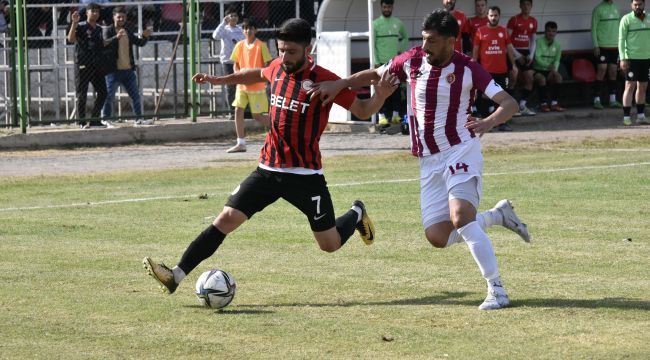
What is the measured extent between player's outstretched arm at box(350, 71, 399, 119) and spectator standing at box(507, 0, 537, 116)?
16.1m

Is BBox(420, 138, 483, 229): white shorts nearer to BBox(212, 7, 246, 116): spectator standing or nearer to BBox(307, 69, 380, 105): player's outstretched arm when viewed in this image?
BBox(307, 69, 380, 105): player's outstretched arm

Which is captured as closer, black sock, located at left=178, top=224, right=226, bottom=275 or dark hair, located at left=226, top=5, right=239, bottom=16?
black sock, located at left=178, top=224, right=226, bottom=275

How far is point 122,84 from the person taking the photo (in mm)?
22516

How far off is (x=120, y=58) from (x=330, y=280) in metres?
13.3

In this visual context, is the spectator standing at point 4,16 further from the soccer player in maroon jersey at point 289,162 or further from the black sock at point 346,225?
→ the soccer player in maroon jersey at point 289,162

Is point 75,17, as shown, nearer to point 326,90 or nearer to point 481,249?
point 326,90

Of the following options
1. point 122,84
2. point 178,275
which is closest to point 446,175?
point 178,275

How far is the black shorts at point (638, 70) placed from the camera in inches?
917

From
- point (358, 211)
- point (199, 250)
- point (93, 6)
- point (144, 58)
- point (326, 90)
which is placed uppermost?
point (93, 6)

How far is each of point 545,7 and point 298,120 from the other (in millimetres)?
18458

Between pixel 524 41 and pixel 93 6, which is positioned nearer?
pixel 93 6

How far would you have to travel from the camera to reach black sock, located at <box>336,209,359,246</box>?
9414mm

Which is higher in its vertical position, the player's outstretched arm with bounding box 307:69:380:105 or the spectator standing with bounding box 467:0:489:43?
the spectator standing with bounding box 467:0:489:43

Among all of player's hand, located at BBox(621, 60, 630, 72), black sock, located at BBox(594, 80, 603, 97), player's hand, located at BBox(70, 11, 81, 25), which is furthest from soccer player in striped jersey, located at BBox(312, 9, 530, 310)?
black sock, located at BBox(594, 80, 603, 97)
